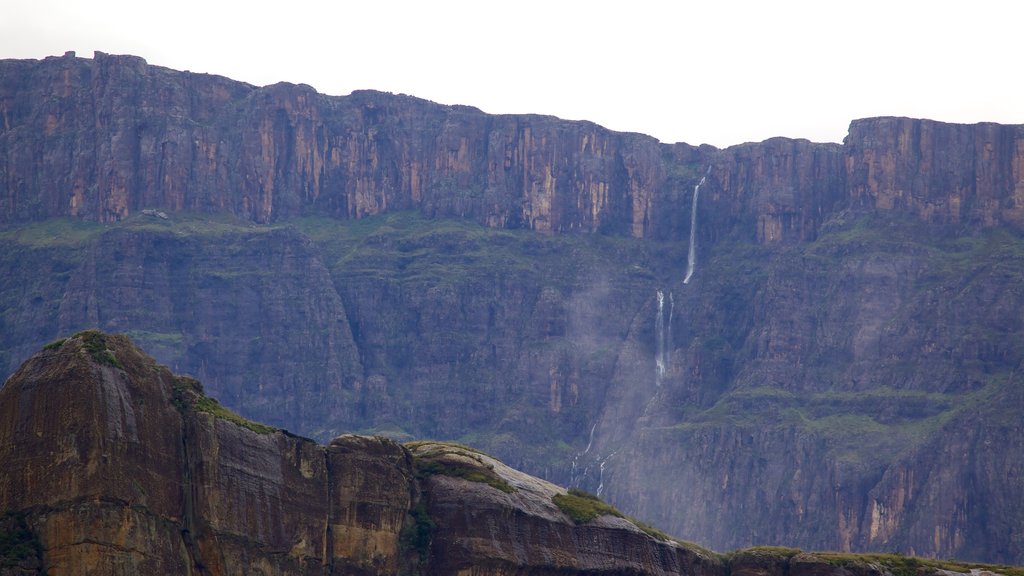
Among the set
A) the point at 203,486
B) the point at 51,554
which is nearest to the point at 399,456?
the point at 203,486

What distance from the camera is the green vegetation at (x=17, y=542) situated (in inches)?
6403

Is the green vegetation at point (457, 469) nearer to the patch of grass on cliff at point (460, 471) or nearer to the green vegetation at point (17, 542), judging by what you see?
the patch of grass on cliff at point (460, 471)

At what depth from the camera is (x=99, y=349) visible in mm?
172875

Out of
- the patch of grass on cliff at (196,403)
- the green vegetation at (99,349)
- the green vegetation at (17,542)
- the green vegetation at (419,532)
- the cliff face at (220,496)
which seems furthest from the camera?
the green vegetation at (419,532)

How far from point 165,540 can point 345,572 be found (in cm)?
1732

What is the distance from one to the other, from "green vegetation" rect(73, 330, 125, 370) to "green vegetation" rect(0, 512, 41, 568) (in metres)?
12.8

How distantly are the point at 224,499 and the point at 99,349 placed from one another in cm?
1344

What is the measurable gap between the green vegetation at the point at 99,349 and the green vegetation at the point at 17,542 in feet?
41.9

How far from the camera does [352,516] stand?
607 feet

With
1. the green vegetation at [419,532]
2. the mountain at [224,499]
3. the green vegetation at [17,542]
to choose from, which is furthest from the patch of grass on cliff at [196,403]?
the green vegetation at [17,542]

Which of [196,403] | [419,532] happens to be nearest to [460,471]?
[419,532]

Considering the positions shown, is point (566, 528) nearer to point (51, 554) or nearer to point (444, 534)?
point (444, 534)

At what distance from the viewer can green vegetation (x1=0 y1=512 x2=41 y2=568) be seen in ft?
534

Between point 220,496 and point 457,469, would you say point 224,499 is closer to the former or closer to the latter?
point 220,496
